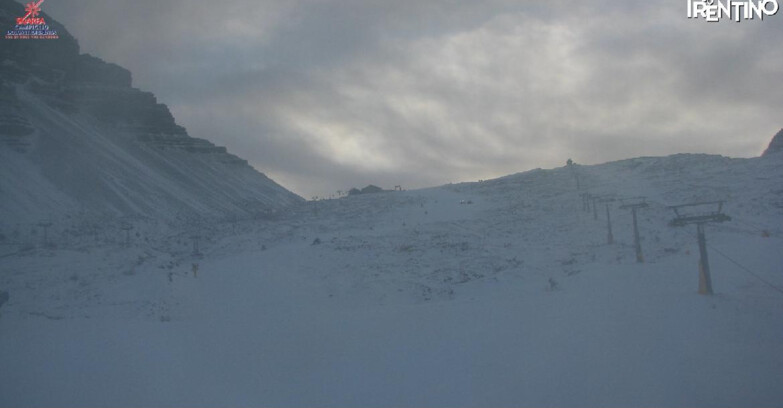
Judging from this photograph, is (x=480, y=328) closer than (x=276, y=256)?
Yes

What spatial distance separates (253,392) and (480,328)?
5649 mm

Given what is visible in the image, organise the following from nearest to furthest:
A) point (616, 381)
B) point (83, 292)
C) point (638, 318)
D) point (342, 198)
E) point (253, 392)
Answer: point (616, 381) < point (253, 392) < point (638, 318) < point (83, 292) < point (342, 198)

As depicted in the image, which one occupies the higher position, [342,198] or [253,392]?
[342,198]

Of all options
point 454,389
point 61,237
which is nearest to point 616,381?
point 454,389

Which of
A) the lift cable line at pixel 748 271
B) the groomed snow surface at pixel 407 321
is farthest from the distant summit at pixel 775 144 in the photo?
the lift cable line at pixel 748 271

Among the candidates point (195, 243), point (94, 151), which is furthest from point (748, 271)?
point (94, 151)

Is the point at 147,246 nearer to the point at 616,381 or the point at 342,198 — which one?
the point at 342,198

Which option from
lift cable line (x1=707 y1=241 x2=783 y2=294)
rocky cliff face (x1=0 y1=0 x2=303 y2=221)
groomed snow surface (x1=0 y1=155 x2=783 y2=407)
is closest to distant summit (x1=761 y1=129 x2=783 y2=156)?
groomed snow surface (x1=0 y1=155 x2=783 y2=407)

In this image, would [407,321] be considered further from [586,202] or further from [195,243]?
[586,202]

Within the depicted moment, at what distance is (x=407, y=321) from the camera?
15266 millimetres

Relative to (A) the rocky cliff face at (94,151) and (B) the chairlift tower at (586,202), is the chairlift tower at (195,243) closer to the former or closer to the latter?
(A) the rocky cliff face at (94,151)

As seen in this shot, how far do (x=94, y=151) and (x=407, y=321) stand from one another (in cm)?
5344

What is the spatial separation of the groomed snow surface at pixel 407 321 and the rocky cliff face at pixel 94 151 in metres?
15.5

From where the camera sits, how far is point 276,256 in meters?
31.3
